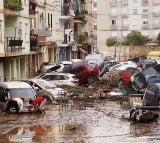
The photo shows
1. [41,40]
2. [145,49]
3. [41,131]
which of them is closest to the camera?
[41,131]

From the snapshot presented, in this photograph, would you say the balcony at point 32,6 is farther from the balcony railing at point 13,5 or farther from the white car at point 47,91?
the white car at point 47,91

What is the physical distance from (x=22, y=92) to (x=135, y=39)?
247 ft

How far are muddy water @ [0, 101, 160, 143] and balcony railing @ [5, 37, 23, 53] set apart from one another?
46.9ft

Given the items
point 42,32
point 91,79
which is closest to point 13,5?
point 91,79

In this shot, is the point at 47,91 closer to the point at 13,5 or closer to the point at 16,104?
the point at 16,104

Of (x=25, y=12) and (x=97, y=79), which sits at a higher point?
(x=25, y=12)

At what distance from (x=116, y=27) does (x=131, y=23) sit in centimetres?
300

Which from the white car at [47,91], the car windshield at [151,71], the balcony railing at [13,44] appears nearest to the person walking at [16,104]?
the white car at [47,91]

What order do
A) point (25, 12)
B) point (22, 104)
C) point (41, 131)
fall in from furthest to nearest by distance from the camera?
point (25, 12)
point (22, 104)
point (41, 131)

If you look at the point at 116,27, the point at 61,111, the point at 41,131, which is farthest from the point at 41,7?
the point at 116,27

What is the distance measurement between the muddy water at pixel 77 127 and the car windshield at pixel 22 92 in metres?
1.19

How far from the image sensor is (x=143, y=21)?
111 meters

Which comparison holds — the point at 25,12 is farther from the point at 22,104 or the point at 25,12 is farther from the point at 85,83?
the point at 22,104

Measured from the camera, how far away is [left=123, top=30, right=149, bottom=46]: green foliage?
103 metres
